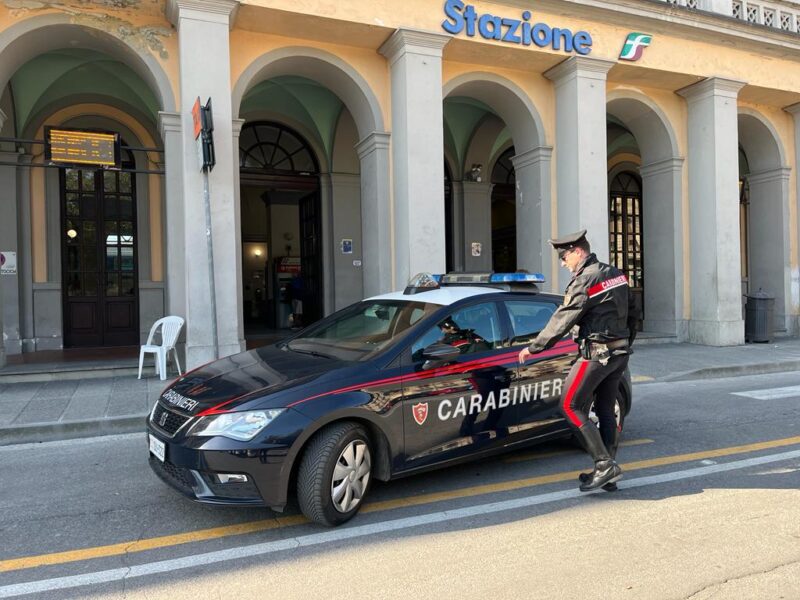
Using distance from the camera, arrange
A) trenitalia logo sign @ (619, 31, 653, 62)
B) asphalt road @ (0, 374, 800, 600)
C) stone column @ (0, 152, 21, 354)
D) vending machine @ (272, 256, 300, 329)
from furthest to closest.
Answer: vending machine @ (272, 256, 300, 329) < trenitalia logo sign @ (619, 31, 653, 62) < stone column @ (0, 152, 21, 354) < asphalt road @ (0, 374, 800, 600)

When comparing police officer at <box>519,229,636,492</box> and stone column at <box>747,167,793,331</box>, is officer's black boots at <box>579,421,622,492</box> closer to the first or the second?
police officer at <box>519,229,636,492</box>

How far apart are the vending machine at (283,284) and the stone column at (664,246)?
32.2 ft

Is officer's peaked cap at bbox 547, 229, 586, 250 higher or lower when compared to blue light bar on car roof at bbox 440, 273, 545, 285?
higher

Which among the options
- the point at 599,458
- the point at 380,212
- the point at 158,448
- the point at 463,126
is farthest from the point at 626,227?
the point at 158,448

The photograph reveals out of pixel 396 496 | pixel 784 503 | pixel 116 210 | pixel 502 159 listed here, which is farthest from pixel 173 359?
pixel 502 159

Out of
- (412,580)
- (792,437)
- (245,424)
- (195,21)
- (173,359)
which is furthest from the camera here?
(173,359)

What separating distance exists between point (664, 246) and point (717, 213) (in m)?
1.31

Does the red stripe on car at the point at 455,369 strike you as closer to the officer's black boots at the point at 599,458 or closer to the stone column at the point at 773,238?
the officer's black boots at the point at 599,458

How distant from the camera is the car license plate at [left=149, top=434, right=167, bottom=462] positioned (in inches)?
147

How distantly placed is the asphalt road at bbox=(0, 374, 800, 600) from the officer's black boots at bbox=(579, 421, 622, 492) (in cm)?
16

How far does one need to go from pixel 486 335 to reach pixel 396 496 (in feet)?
4.56

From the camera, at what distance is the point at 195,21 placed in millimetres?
8734

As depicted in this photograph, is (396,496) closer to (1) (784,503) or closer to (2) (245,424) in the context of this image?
(2) (245,424)

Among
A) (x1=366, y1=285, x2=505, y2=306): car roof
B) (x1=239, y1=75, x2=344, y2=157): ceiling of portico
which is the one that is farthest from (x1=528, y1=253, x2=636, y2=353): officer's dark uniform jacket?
(x1=239, y1=75, x2=344, y2=157): ceiling of portico
